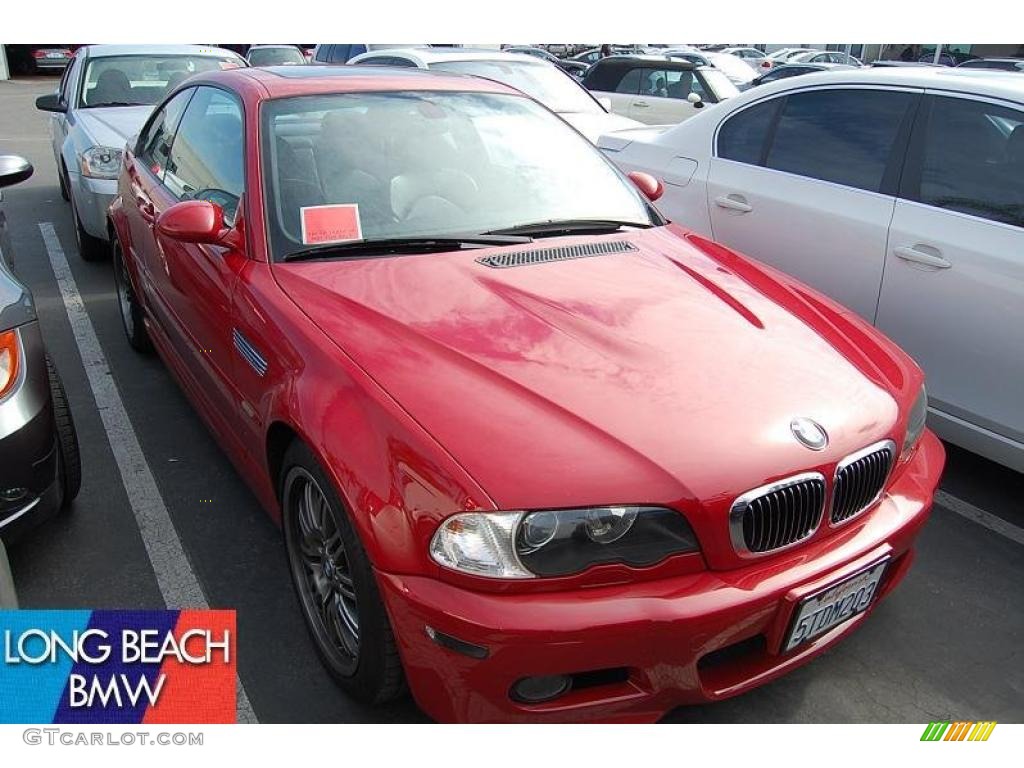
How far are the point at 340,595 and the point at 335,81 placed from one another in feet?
6.53

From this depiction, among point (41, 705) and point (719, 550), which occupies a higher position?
point (719, 550)

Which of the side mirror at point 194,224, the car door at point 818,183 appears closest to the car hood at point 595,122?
the car door at point 818,183

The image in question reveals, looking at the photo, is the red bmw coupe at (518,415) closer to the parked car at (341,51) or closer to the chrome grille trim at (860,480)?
the chrome grille trim at (860,480)

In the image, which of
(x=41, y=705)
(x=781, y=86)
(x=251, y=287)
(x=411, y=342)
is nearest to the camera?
(x=41, y=705)

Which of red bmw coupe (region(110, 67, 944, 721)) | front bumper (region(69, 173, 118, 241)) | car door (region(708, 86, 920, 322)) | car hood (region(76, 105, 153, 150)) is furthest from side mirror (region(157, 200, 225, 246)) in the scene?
car hood (region(76, 105, 153, 150))

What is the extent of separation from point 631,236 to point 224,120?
1.65 metres

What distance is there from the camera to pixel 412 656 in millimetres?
1947

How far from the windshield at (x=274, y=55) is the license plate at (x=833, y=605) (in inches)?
483

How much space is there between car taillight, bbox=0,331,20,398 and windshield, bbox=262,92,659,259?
2.79 ft

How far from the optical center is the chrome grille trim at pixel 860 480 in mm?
2107

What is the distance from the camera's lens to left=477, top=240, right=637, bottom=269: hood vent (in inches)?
107

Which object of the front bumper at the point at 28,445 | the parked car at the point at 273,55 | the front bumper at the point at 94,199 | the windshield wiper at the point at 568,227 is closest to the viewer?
the front bumper at the point at 28,445
